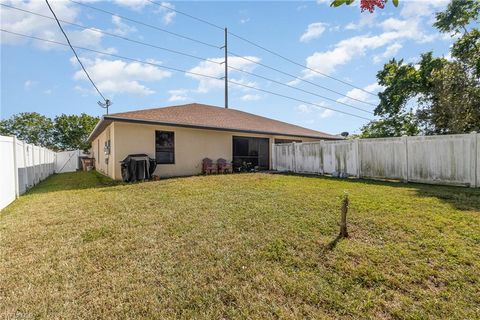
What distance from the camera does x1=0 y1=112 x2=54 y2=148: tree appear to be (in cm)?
3350

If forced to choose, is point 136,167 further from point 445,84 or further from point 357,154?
point 445,84

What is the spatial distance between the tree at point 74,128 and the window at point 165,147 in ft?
90.9

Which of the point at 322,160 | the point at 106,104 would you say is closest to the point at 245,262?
the point at 322,160

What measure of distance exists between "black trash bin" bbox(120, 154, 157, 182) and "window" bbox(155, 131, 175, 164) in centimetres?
103

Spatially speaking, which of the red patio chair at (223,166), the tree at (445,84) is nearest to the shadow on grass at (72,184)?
the red patio chair at (223,166)

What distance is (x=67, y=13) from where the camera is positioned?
8.77 meters

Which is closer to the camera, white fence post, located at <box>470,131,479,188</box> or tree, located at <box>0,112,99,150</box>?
white fence post, located at <box>470,131,479,188</box>

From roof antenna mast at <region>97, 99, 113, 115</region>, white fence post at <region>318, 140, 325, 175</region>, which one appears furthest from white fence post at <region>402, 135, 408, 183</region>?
roof antenna mast at <region>97, 99, 113, 115</region>

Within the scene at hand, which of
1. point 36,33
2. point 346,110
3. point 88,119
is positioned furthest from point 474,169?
point 88,119

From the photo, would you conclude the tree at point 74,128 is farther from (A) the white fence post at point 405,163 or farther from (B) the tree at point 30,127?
(A) the white fence post at point 405,163

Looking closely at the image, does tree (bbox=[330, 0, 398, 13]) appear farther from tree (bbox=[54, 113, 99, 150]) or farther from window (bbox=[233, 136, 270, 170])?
Result: tree (bbox=[54, 113, 99, 150])

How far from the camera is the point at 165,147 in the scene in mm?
11758

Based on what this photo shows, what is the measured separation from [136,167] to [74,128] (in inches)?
1224

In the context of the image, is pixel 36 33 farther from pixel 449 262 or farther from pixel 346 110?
pixel 346 110
